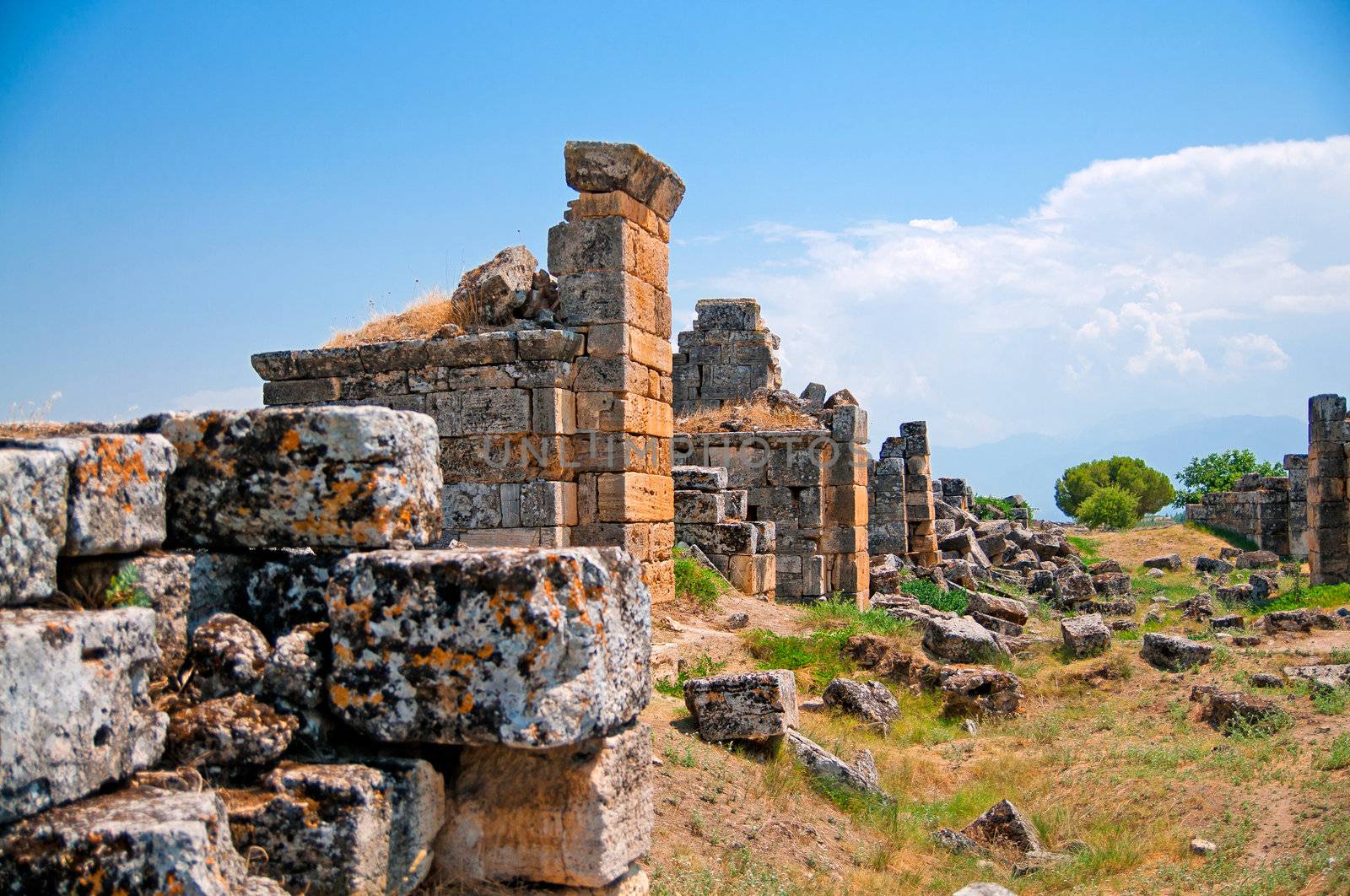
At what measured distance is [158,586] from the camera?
353 cm

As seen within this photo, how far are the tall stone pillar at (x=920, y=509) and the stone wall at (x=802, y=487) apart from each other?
6.24m

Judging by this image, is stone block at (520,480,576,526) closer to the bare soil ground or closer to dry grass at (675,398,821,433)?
the bare soil ground

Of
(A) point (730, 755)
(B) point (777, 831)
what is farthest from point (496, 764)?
(A) point (730, 755)

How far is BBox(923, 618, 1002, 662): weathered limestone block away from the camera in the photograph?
38.7ft

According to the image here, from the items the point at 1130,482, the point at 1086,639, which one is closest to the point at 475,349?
the point at 1086,639

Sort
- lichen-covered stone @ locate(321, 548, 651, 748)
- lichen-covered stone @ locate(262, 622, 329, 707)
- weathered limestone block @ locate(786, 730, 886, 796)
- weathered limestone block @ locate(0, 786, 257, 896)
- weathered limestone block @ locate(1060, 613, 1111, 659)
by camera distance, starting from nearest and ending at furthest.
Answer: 1. weathered limestone block @ locate(0, 786, 257, 896)
2. lichen-covered stone @ locate(321, 548, 651, 748)
3. lichen-covered stone @ locate(262, 622, 329, 707)
4. weathered limestone block @ locate(786, 730, 886, 796)
5. weathered limestone block @ locate(1060, 613, 1111, 659)

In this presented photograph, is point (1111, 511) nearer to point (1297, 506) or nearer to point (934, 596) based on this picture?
point (1297, 506)

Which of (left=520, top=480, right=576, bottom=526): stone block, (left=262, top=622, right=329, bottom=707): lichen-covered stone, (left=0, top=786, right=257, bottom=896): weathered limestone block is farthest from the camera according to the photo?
(left=520, top=480, right=576, bottom=526): stone block

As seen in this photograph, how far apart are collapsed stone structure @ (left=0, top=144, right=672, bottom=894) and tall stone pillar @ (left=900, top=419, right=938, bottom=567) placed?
19.3 meters

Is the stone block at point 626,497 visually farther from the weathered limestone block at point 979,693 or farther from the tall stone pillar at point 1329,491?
the tall stone pillar at point 1329,491

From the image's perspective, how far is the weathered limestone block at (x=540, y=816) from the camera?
144 inches

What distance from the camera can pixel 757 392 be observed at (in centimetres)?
1842

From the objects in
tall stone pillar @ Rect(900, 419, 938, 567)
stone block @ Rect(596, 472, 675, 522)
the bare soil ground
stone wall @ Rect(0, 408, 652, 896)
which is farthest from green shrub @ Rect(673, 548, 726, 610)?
tall stone pillar @ Rect(900, 419, 938, 567)

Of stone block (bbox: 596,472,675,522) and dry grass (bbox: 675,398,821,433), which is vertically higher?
dry grass (bbox: 675,398,821,433)
